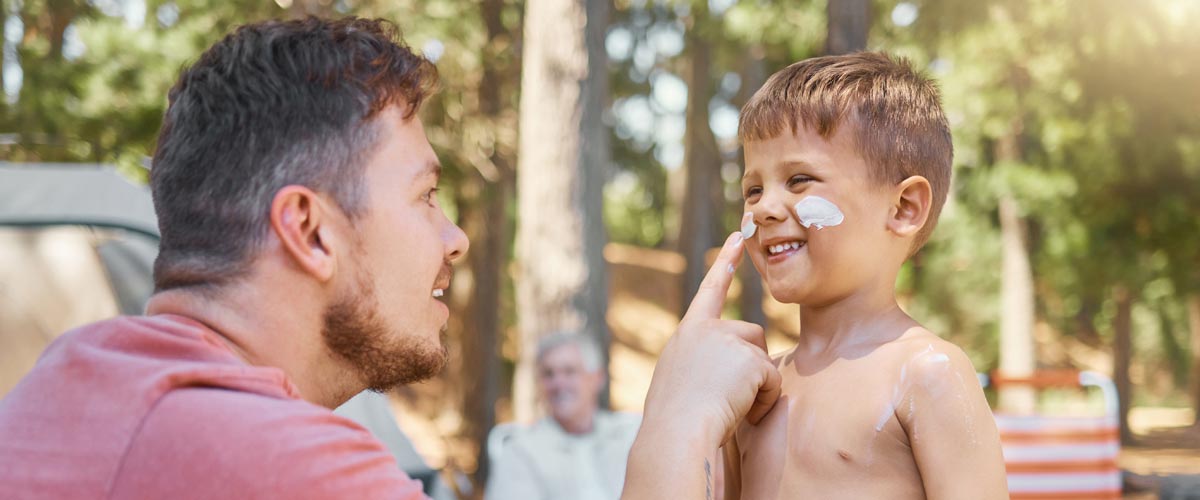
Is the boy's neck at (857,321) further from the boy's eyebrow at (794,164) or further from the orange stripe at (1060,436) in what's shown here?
the orange stripe at (1060,436)

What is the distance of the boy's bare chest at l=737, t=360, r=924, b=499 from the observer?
1.63m

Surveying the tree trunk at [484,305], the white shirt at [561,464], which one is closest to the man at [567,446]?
the white shirt at [561,464]

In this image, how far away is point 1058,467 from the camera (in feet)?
23.9

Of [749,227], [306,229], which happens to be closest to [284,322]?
[306,229]

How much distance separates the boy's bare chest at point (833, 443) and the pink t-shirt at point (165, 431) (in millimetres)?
659

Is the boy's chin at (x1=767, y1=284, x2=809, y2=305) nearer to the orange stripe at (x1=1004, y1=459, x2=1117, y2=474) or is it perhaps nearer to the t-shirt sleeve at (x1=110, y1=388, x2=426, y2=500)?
the t-shirt sleeve at (x1=110, y1=388, x2=426, y2=500)

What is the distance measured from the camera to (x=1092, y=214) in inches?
571

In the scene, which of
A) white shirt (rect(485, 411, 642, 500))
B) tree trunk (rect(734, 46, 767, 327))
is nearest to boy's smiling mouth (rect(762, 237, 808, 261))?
white shirt (rect(485, 411, 642, 500))

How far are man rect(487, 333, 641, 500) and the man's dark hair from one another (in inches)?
127

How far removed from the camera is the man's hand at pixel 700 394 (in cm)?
153

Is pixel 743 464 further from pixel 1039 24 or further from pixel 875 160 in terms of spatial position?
pixel 1039 24

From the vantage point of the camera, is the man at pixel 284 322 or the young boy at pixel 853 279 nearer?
the man at pixel 284 322

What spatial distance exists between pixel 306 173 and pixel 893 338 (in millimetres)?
932

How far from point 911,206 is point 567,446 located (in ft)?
10.3
